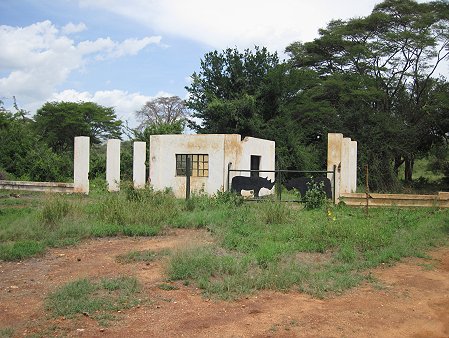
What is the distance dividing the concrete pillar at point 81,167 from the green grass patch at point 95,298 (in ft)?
44.9

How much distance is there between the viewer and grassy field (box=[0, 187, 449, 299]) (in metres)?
6.96

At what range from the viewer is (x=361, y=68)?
30.4 meters

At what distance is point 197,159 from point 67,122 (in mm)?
20191

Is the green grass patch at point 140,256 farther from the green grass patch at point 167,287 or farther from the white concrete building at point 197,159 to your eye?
the white concrete building at point 197,159

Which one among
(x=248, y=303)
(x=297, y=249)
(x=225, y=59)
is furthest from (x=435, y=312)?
(x=225, y=59)

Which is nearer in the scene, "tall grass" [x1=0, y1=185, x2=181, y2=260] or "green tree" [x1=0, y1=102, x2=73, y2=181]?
"tall grass" [x1=0, y1=185, x2=181, y2=260]

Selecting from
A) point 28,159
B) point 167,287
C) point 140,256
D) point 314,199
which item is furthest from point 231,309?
point 28,159

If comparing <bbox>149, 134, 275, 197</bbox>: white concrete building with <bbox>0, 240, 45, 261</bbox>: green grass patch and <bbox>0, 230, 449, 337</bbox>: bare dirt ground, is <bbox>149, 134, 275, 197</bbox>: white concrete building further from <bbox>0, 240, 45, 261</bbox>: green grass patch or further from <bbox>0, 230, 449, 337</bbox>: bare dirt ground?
<bbox>0, 230, 449, 337</bbox>: bare dirt ground

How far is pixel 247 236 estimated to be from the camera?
32.6ft

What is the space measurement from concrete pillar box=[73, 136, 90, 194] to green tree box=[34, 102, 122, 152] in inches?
656

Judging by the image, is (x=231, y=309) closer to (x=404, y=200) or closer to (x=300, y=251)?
(x=300, y=251)

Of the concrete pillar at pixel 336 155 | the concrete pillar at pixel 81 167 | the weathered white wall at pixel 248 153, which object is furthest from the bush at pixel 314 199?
the concrete pillar at pixel 81 167

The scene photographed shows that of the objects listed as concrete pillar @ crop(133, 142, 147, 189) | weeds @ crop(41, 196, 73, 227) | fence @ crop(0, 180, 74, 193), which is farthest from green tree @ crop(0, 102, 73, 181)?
weeds @ crop(41, 196, 73, 227)

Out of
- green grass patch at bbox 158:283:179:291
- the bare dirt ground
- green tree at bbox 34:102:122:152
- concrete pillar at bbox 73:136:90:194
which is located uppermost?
green tree at bbox 34:102:122:152
